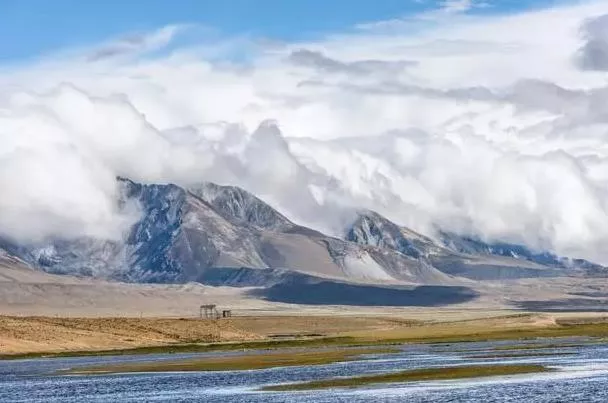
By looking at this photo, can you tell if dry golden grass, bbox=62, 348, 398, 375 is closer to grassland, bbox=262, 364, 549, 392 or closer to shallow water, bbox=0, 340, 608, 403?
shallow water, bbox=0, 340, 608, 403

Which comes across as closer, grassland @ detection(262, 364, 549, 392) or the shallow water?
the shallow water

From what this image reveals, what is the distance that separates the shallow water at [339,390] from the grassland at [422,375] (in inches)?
108

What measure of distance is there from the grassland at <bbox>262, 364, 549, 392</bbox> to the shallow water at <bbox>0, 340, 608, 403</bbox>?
2744 millimetres

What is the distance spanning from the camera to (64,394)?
102 meters

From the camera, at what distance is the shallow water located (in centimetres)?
8619

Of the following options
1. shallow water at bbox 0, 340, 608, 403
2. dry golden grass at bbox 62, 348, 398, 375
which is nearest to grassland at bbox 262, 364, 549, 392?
shallow water at bbox 0, 340, 608, 403

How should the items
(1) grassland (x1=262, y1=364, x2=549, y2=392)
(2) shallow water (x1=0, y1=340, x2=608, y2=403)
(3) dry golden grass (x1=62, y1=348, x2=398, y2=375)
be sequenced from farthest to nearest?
(3) dry golden grass (x1=62, y1=348, x2=398, y2=375) < (1) grassland (x1=262, y1=364, x2=549, y2=392) < (2) shallow water (x1=0, y1=340, x2=608, y2=403)

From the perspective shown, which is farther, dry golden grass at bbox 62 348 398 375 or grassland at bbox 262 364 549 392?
dry golden grass at bbox 62 348 398 375

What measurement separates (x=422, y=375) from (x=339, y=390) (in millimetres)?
14149

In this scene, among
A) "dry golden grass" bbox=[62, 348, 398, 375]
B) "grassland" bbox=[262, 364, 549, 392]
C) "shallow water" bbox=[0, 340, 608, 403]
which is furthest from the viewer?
"dry golden grass" bbox=[62, 348, 398, 375]

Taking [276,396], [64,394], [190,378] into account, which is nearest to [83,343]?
[190,378]

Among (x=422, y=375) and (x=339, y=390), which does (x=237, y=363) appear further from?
(x=339, y=390)

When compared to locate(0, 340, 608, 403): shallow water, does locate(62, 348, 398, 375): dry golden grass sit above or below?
above

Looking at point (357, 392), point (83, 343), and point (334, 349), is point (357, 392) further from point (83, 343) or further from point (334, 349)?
point (83, 343)
